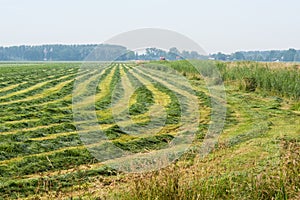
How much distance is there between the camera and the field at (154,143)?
472 cm

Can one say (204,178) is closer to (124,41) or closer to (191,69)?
(124,41)

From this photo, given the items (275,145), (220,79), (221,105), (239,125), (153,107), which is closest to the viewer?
(275,145)

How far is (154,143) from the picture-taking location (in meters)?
9.09

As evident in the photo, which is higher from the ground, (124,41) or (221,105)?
(124,41)

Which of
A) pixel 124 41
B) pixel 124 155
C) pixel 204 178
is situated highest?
pixel 124 41

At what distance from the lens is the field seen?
4.72 m

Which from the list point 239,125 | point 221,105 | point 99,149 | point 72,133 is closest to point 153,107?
point 221,105

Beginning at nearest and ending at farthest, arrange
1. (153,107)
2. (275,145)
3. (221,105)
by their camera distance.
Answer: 1. (275,145)
2. (153,107)
3. (221,105)

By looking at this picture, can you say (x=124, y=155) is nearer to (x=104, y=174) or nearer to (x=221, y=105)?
(x=104, y=174)

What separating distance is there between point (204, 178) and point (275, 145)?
3.59m

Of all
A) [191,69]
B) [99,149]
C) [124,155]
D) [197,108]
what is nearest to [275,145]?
[124,155]

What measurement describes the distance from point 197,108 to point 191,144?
5.76 meters

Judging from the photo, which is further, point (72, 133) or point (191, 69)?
point (191, 69)

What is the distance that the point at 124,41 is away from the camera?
830 centimetres
